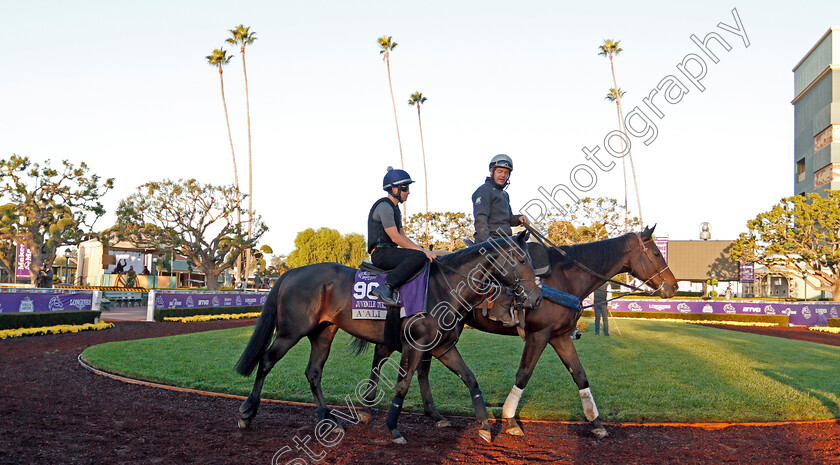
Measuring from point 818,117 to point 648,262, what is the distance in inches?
2322

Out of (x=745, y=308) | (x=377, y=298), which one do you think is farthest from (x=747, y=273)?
(x=377, y=298)

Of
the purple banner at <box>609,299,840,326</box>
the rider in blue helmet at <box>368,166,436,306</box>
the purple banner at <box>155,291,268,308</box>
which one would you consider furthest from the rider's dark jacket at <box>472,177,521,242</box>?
the purple banner at <box>609,299,840,326</box>

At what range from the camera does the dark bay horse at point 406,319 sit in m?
6.08

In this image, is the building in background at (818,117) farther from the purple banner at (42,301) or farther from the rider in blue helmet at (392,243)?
the rider in blue helmet at (392,243)

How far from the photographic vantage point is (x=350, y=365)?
1127 centimetres

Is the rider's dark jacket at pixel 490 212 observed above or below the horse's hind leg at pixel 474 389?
above

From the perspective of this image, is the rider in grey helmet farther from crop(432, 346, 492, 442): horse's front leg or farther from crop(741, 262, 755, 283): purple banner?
crop(741, 262, 755, 283): purple banner

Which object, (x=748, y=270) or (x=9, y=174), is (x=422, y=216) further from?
(x=9, y=174)

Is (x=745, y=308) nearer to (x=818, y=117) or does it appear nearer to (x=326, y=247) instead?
(x=818, y=117)

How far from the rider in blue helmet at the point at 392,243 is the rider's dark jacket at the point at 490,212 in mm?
1078

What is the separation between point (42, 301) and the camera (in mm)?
19391

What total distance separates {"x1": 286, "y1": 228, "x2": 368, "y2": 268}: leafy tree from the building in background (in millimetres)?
49796

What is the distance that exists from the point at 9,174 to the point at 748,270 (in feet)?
182

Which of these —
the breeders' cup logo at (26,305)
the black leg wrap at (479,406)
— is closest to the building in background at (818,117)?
the black leg wrap at (479,406)
